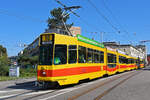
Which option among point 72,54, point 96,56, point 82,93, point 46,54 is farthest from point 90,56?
point 82,93

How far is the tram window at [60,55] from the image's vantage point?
9.91 metres

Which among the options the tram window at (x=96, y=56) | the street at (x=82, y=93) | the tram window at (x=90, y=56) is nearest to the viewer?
the street at (x=82, y=93)

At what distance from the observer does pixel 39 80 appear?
10.1 metres

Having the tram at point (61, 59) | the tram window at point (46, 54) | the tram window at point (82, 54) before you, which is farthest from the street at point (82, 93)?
the tram window at point (82, 54)

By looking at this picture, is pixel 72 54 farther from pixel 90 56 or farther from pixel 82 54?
pixel 90 56

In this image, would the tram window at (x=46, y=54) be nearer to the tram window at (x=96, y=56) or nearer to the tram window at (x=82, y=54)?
the tram window at (x=82, y=54)

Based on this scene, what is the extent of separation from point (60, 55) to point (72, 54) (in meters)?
0.90

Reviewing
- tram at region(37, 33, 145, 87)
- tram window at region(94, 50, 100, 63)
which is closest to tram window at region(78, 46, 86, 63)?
tram at region(37, 33, 145, 87)

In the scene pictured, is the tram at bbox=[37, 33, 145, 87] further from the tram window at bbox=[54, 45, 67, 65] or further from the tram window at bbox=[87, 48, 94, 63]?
the tram window at bbox=[87, 48, 94, 63]

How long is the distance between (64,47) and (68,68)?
118cm

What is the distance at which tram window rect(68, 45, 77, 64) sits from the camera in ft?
34.4

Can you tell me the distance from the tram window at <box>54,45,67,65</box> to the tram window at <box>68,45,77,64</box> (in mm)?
327

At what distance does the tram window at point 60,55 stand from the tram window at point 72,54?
A: 33 centimetres

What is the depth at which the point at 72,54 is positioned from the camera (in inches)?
420
